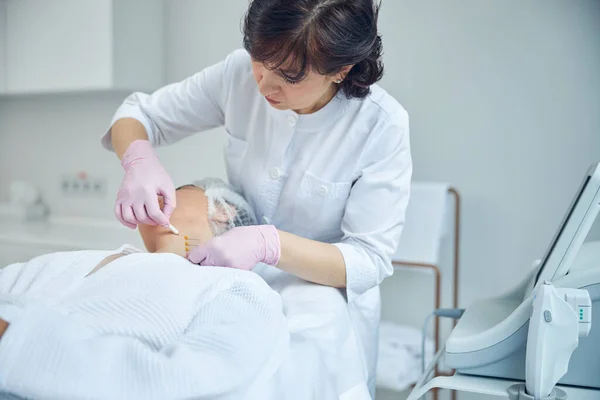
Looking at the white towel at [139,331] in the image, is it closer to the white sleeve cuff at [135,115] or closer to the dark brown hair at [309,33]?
the dark brown hair at [309,33]

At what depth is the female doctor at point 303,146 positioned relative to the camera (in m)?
1.04

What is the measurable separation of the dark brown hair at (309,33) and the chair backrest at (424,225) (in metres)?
1.17

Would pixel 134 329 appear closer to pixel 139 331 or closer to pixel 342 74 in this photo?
pixel 139 331

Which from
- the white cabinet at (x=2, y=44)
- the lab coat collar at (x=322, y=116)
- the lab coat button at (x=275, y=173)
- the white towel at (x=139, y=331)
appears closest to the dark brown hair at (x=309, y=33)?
the lab coat collar at (x=322, y=116)

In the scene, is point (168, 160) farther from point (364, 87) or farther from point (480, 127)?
point (364, 87)

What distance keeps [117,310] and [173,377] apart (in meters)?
0.13

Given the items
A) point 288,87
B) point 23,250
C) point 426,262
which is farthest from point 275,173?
point 23,250

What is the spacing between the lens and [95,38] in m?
2.53

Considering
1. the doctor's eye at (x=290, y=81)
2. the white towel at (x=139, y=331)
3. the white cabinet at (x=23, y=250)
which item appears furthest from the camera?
the white cabinet at (x=23, y=250)

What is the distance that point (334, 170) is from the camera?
1259 mm

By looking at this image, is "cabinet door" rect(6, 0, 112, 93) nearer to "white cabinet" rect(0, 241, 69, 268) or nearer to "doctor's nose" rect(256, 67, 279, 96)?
"white cabinet" rect(0, 241, 69, 268)

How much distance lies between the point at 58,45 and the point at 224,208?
1.82 meters

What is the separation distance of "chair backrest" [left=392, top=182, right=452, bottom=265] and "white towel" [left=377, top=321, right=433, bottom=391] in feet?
1.05

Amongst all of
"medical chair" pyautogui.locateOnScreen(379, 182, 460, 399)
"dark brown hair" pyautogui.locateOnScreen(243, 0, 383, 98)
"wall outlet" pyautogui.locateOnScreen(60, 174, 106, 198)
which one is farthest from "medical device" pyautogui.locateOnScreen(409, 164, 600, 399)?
"wall outlet" pyautogui.locateOnScreen(60, 174, 106, 198)
